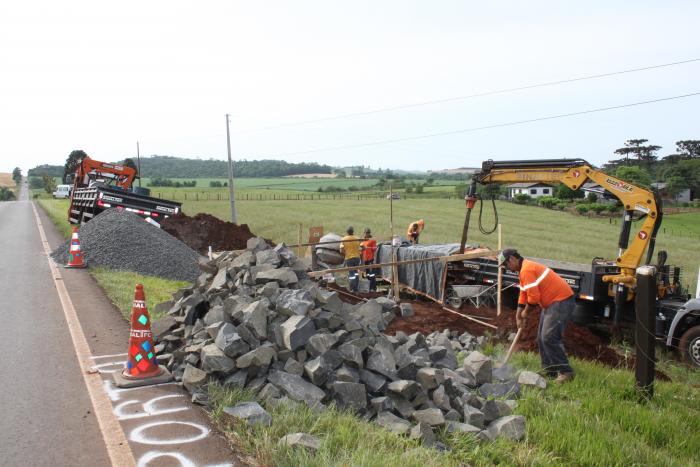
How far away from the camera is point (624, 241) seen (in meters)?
10.4

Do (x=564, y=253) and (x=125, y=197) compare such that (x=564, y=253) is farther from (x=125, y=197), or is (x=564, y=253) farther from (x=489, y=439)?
(x=489, y=439)

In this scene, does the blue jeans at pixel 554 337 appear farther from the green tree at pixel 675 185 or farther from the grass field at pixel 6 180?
the grass field at pixel 6 180

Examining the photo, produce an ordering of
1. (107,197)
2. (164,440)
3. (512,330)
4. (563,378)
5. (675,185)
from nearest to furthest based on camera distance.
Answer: (164,440), (563,378), (512,330), (107,197), (675,185)

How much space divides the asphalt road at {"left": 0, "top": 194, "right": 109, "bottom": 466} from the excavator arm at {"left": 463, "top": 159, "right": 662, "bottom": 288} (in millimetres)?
8504

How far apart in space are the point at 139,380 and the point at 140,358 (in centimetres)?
24

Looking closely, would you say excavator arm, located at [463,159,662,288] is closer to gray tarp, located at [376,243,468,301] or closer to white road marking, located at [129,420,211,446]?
gray tarp, located at [376,243,468,301]

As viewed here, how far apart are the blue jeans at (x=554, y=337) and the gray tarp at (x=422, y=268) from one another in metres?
6.14

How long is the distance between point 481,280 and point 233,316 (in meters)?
8.18

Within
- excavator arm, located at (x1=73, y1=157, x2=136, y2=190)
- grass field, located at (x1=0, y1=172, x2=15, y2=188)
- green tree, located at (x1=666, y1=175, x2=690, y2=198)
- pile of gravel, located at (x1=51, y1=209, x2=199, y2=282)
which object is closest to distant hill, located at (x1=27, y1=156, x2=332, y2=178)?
grass field, located at (x1=0, y1=172, x2=15, y2=188)

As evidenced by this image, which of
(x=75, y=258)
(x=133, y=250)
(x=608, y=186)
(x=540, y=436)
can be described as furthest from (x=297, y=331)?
(x=75, y=258)

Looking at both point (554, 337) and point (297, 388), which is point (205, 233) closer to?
point (554, 337)

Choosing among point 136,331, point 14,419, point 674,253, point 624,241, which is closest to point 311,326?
point 136,331

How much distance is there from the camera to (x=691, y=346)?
9.06 meters

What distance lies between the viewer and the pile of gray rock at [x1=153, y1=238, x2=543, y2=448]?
5.23 m
